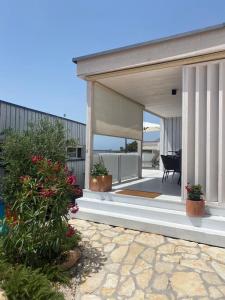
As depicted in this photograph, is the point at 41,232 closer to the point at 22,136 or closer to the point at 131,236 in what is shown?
the point at 131,236

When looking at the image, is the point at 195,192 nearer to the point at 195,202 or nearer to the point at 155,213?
the point at 195,202

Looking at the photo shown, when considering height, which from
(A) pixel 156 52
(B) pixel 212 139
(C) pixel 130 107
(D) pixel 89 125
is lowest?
(B) pixel 212 139

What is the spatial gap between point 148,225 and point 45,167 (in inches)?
99.9

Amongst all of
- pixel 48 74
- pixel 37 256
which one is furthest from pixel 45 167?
pixel 48 74

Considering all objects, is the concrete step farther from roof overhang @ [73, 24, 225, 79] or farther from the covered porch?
roof overhang @ [73, 24, 225, 79]

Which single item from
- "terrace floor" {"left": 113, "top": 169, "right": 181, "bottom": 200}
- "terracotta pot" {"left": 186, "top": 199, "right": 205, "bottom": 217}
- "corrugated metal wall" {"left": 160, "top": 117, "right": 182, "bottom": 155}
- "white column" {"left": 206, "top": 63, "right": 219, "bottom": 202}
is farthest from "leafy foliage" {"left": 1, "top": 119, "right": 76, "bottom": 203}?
"corrugated metal wall" {"left": 160, "top": 117, "right": 182, "bottom": 155}

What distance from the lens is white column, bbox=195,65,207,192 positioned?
15.4 ft

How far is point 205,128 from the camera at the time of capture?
4.74 metres

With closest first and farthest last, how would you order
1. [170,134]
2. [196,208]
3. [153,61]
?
[196,208]
[153,61]
[170,134]

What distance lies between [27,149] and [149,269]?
3147 mm

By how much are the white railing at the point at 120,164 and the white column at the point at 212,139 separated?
3.28 m

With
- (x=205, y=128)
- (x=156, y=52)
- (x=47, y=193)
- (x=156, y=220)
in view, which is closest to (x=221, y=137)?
(x=205, y=128)

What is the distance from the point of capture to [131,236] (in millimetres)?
4516

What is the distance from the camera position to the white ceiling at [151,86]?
5.68 metres
